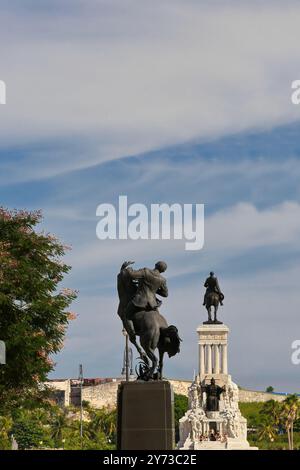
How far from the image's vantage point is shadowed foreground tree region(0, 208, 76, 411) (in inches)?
1458

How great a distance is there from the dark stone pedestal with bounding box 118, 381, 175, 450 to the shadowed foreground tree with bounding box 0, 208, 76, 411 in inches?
519

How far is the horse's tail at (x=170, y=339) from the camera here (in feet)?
80.8

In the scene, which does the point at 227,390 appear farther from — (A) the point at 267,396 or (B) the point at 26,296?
(A) the point at 267,396

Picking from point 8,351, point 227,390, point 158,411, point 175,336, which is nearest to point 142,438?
point 158,411

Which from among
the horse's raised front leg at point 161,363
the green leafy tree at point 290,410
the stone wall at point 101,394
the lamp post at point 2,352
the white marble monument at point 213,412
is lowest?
the horse's raised front leg at point 161,363

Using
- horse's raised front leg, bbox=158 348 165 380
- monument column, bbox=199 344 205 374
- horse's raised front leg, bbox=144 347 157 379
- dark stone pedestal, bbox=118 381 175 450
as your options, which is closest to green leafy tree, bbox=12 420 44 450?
monument column, bbox=199 344 205 374

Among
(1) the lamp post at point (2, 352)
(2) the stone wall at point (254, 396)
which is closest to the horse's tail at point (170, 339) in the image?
(1) the lamp post at point (2, 352)

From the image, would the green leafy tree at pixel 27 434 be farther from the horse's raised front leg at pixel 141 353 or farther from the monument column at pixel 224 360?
the horse's raised front leg at pixel 141 353

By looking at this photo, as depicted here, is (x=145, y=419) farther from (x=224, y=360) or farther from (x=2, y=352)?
(x=224, y=360)

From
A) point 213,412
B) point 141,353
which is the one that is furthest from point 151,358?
point 213,412

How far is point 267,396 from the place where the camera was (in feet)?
634

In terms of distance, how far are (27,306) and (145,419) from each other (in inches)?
596

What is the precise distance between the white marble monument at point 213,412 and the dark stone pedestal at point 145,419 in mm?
42432
